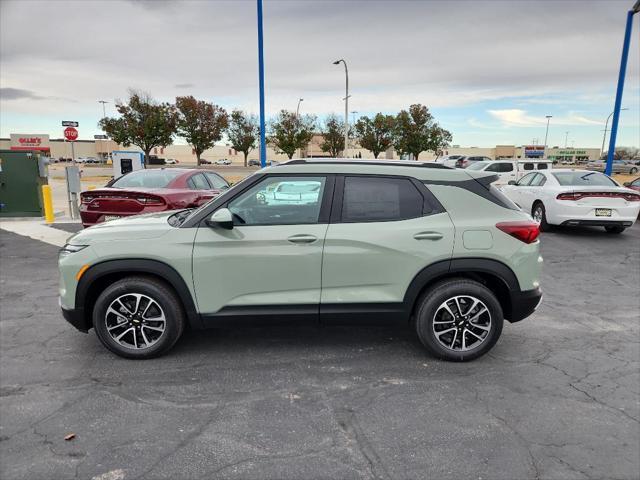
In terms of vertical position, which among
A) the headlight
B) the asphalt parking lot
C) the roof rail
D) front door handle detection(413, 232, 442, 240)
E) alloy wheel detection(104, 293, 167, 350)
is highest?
the roof rail

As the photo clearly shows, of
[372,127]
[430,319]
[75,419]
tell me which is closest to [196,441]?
[75,419]

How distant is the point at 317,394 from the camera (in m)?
3.44

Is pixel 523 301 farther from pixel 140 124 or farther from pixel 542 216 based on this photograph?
pixel 140 124

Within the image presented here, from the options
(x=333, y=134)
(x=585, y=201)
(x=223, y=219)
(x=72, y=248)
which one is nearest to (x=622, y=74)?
(x=585, y=201)

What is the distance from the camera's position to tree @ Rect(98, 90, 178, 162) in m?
39.0

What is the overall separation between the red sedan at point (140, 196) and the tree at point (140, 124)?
110ft

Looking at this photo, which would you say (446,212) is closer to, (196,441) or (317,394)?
(317,394)

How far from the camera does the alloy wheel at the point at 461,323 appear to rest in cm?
388

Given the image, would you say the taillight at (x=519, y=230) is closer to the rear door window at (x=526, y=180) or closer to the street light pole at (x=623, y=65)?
the rear door window at (x=526, y=180)

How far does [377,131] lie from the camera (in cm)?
5466

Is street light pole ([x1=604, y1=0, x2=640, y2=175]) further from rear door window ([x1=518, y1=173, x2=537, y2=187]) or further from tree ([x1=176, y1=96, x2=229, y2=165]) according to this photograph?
tree ([x1=176, y1=96, x2=229, y2=165])

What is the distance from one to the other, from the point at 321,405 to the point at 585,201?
28.4ft

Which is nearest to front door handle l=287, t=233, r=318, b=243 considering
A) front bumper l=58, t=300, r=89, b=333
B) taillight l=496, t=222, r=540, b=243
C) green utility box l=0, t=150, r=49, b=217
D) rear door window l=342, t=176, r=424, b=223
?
rear door window l=342, t=176, r=424, b=223

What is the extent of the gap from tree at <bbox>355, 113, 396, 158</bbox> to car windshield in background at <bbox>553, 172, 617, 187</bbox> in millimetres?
45128
